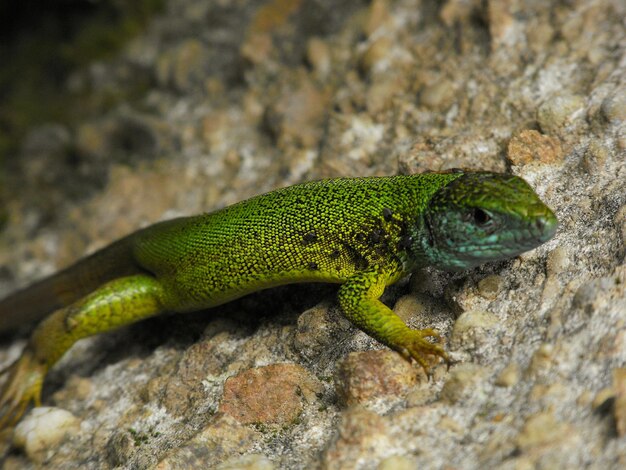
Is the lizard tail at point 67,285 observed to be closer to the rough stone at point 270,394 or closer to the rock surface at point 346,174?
the rock surface at point 346,174

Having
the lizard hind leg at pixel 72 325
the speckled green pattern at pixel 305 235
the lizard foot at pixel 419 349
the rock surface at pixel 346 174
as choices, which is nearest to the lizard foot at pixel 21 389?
the lizard hind leg at pixel 72 325

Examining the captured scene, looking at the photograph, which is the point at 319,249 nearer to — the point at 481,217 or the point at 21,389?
the point at 481,217

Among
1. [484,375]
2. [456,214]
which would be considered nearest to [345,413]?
[484,375]

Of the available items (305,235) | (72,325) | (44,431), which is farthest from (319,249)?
(44,431)

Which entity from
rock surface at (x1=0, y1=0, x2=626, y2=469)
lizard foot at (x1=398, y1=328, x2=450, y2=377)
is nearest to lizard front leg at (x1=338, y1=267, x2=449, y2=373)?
lizard foot at (x1=398, y1=328, x2=450, y2=377)

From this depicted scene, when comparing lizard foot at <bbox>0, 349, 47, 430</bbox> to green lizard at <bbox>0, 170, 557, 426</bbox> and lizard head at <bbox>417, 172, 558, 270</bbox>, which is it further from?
lizard head at <bbox>417, 172, 558, 270</bbox>
